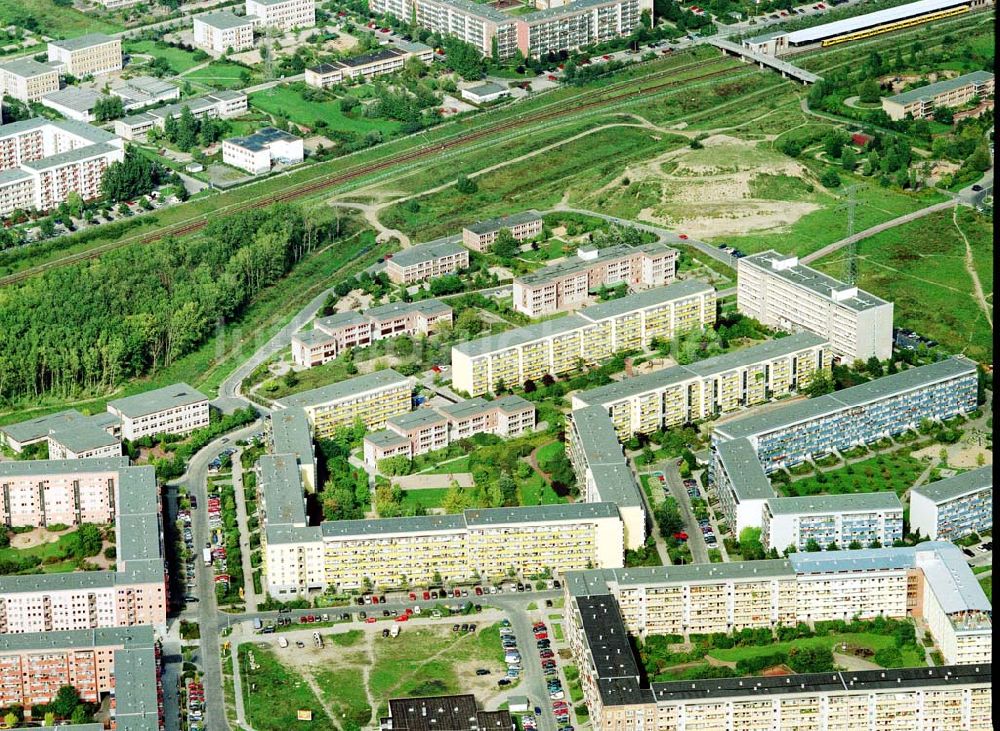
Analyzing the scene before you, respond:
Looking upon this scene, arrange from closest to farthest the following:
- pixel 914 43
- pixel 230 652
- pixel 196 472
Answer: pixel 230 652 < pixel 196 472 < pixel 914 43

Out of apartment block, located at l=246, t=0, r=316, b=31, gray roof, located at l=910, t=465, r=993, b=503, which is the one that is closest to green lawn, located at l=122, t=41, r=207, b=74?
apartment block, located at l=246, t=0, r=316, b=31

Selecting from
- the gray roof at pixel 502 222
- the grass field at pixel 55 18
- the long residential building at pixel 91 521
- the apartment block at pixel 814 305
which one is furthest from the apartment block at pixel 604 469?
the grass field at pixel 55 18

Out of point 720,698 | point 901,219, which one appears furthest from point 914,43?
point 720,698

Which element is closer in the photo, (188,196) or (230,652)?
(230,652)

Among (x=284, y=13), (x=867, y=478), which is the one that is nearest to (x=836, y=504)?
(x=867, y=478)

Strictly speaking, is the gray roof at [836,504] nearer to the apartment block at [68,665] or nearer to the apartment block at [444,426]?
the apartment block at [444,426]

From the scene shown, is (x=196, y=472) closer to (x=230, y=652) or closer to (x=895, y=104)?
(x=230, y=652)
